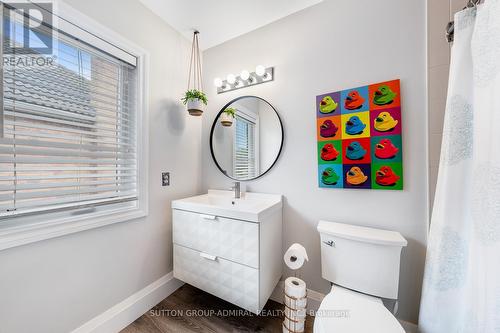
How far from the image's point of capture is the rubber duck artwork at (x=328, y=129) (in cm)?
135

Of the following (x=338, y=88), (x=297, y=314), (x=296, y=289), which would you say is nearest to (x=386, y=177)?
(x=338, y=88)

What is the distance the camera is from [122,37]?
4.27 ft

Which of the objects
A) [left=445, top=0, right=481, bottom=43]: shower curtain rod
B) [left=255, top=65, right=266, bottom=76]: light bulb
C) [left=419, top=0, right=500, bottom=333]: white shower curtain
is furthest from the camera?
[left=255, top=65, right=266, bottom=76]: light bulb

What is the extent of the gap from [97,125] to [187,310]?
1530 millimetres

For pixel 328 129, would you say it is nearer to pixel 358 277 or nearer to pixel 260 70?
pixel 260 70

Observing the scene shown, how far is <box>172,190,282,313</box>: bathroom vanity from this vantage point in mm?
1182

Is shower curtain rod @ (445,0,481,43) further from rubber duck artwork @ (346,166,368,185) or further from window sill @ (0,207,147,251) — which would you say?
window sill @ (0,207,147,251)

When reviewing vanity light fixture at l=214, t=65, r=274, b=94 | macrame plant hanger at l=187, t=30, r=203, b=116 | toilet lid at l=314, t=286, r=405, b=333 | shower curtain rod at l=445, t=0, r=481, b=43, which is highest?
macrame plant hanger at l=187, t=30, r=203, b=116

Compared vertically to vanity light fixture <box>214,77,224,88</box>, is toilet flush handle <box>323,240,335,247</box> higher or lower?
lower

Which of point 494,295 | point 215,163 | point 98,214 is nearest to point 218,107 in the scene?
point 215,163

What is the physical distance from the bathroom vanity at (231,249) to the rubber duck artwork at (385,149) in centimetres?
78

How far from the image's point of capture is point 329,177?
1.37 m

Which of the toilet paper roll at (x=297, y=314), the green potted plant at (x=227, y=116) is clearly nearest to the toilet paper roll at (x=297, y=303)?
the toilet paper roll at (x=297, y=314)

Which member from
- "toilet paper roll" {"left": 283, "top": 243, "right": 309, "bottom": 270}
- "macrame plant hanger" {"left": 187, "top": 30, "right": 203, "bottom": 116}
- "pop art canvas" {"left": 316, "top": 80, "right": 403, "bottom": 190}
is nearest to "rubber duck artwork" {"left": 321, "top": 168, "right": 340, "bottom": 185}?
"pop art canvas" {"left": 316, "top": 80, "right": 403, "bottom": 190}
